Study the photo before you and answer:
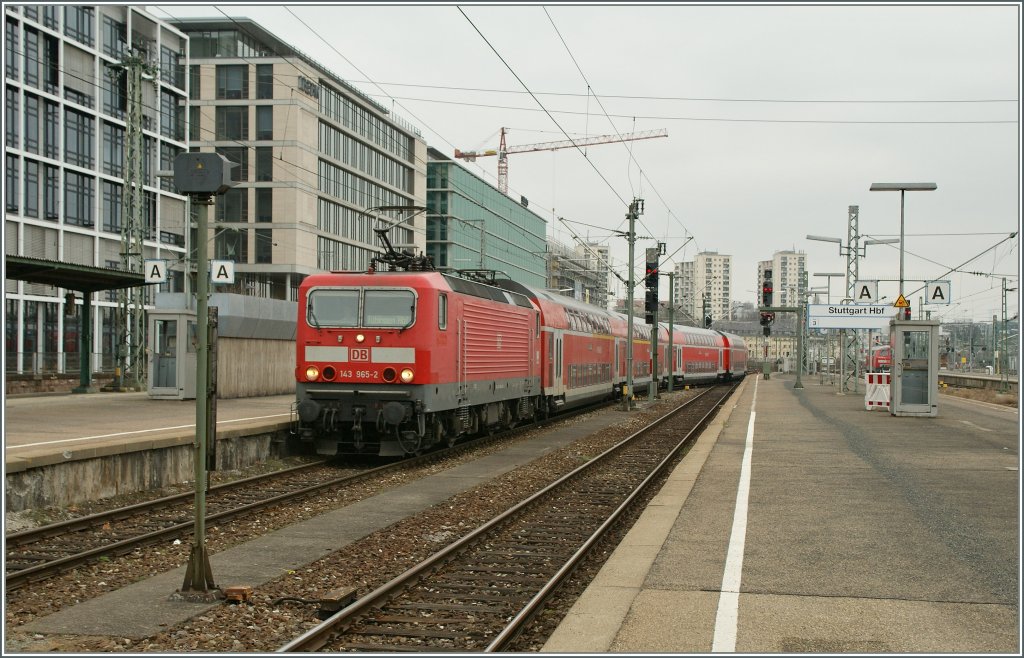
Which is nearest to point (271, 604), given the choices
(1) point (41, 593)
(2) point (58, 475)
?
(1) point (41, 593)

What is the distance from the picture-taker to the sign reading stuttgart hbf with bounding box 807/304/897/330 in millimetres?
39094

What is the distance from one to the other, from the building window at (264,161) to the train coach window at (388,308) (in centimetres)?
5089

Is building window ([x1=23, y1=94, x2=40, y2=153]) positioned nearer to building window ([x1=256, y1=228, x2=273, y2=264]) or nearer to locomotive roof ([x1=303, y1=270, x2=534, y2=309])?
building window ([x1=256, y1=228, x2=273, y2=264])

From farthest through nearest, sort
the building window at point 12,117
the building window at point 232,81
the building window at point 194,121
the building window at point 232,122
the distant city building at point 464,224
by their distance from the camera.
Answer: the distant city building at point 464,224 < the building window at point 194,121 < the building window at point 232,81 < the building window at point 232,122 < the building window at point 12,117

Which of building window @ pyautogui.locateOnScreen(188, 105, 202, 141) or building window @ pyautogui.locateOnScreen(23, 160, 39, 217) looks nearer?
building window @ pyautogui.locateOnScreen(23, 160, 39, 217)

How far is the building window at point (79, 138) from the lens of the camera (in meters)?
52.5

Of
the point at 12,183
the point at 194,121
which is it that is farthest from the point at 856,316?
the point at 194,121

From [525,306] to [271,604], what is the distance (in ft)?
51.5

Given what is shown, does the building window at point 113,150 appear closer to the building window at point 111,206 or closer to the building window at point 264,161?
the building window at point 111,206

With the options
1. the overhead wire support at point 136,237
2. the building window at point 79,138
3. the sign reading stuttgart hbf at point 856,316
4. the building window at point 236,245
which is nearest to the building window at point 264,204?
the building window at point 236,245

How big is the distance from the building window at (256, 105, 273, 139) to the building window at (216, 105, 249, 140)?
714 millimetres

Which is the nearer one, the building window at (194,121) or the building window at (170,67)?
the building window at (170,67)

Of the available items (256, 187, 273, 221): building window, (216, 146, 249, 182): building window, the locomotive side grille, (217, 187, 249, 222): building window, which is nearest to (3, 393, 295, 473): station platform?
the locomotive side grille

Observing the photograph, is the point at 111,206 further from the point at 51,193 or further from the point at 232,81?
the point at 232,81
